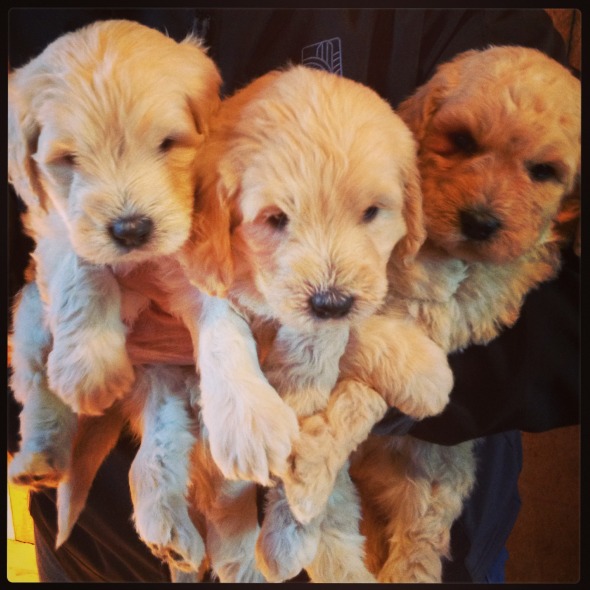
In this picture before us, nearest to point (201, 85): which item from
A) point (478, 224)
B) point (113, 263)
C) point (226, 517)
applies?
point (113, 263)

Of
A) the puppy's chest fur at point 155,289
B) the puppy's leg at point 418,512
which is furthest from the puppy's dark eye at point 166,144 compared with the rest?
the puppy's leg at point 418,512

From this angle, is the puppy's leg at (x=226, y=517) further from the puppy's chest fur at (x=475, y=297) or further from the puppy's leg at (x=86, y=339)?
the puppy's chest fur at (x=475, y=297)

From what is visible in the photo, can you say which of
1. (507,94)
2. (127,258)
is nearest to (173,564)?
(127,258)

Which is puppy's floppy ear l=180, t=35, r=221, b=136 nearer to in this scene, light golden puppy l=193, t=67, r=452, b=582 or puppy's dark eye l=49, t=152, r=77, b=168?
light golden puppy l=193, t=67, r=452, b=582

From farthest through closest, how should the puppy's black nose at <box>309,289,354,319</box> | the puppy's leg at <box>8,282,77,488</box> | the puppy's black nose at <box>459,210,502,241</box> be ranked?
the puppy's leg at <box>8,282,77,488</box> < the puppy's black nose at <box>459,210,502,241</box> < the puppy's black nose at <box>309,289,354,319</box>

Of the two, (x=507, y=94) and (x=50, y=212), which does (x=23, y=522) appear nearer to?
(x=50, y=212)

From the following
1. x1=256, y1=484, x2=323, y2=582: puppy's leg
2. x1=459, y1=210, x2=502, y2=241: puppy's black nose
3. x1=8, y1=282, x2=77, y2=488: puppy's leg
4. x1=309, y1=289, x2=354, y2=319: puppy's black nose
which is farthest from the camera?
x1=8, y1=282, x2=77, y2=488: puppy's leg

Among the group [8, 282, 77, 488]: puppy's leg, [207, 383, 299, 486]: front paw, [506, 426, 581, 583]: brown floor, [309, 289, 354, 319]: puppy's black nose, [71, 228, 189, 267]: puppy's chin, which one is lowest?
[506, 426, 581, 583]: brown floor

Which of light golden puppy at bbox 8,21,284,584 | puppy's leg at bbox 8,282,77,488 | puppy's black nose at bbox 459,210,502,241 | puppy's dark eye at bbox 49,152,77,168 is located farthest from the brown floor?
puppy's dark eye at bbox 49,152,77,168
